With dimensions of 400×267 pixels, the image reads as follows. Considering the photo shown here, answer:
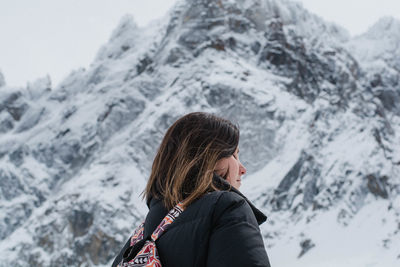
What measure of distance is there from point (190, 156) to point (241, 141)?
3069cm

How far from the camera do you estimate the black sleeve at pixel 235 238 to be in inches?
61.7

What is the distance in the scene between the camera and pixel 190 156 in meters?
2.05

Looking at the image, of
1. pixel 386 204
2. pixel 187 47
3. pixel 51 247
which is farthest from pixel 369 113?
pixel 51 247

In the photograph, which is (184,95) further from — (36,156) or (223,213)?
(223,213)

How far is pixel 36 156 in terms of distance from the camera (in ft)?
Answer: 142

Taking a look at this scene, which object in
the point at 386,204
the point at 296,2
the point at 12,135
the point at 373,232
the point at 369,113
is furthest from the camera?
the point at 296,2

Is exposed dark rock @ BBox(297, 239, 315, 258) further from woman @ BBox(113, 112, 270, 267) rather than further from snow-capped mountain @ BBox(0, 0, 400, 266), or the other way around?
woman @ BBox(113, 112, 270, 267)

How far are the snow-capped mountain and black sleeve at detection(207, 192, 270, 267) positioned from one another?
2192cm

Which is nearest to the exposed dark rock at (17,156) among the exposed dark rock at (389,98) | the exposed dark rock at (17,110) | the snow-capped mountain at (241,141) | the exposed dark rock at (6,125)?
the snow-capped mountain at (241,141)

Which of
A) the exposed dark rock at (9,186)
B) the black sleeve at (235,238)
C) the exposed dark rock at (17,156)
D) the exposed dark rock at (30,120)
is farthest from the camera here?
the exposed dark rock at (30,120)

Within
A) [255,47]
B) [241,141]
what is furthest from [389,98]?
[241,141]

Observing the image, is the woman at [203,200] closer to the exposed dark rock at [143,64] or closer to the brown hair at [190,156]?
the brown hair at [190,156]

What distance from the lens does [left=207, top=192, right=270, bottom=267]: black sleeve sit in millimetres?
1567

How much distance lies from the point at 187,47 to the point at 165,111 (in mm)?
9748
